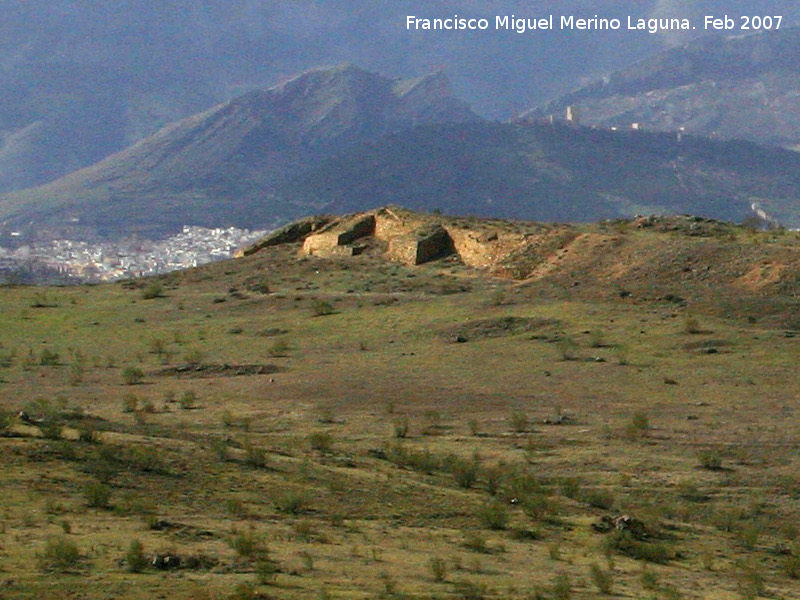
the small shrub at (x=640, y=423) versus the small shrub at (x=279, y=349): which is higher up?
the small shrub at (x=279, y=349)

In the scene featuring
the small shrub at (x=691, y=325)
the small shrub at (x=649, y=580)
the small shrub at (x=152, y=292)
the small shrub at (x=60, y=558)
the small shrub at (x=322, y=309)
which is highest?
the small shrub at (x=152, y=292)

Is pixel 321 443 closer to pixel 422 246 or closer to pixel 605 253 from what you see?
pixel 605 253

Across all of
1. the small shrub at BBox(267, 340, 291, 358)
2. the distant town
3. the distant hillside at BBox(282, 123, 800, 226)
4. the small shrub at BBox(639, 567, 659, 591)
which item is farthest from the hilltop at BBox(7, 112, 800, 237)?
the small shrub at BBox(639, 567, 659, 591)

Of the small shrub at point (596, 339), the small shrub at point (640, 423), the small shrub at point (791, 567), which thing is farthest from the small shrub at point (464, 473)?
the small shrub at point (596, 339)

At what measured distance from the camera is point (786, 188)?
154m

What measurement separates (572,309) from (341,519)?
21054 millimetres

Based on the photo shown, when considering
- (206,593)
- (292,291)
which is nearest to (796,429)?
(206,593)

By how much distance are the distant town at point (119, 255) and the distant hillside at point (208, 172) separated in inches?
276

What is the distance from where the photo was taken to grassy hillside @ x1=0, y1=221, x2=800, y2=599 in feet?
60.0

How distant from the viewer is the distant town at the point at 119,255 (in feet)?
354

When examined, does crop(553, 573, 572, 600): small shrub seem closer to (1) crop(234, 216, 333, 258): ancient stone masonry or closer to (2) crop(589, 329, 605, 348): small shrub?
(2) crop(589, 329, 605, 348): small shrub

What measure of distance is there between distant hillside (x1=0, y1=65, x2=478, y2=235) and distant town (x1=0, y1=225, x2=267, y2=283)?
23.0ft

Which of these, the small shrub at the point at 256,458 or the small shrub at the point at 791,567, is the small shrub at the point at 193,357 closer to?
the small shrub at the point at 256,458

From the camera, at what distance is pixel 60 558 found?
1667 cm
